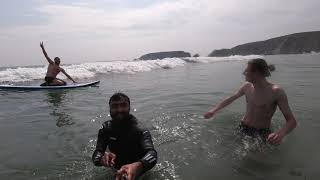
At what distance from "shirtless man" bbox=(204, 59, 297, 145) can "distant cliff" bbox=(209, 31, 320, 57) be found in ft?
376

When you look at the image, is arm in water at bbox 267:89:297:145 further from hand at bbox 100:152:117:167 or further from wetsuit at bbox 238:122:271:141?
hand at bbox 100:152:117:167

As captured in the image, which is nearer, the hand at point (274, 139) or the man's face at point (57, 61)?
the hand at point (274, 139)

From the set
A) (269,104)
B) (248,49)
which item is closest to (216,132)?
(269,104)

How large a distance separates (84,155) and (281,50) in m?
121

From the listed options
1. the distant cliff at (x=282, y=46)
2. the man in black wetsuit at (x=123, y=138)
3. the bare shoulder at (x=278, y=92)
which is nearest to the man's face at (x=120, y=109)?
the man in black wetsuit at (x=123, y=138)

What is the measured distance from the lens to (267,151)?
6340 mm

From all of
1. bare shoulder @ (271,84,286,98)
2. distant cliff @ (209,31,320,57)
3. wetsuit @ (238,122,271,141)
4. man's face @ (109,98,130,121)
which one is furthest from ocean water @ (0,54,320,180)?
distant cliff @ (209,31,320,57)

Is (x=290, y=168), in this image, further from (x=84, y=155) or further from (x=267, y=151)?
(x=84, y=155)

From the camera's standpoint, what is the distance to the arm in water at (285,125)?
483cm

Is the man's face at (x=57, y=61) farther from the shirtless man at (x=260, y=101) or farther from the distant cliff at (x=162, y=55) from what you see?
the distant cliff at (x=162, y=55)

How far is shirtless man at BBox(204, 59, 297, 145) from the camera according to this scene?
5.74 meters

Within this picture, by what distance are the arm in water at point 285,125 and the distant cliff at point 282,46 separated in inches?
4535

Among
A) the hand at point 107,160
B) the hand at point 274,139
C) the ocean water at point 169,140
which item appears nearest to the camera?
the hand at point 107,160

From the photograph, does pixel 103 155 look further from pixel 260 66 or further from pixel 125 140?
pixel 260 66
